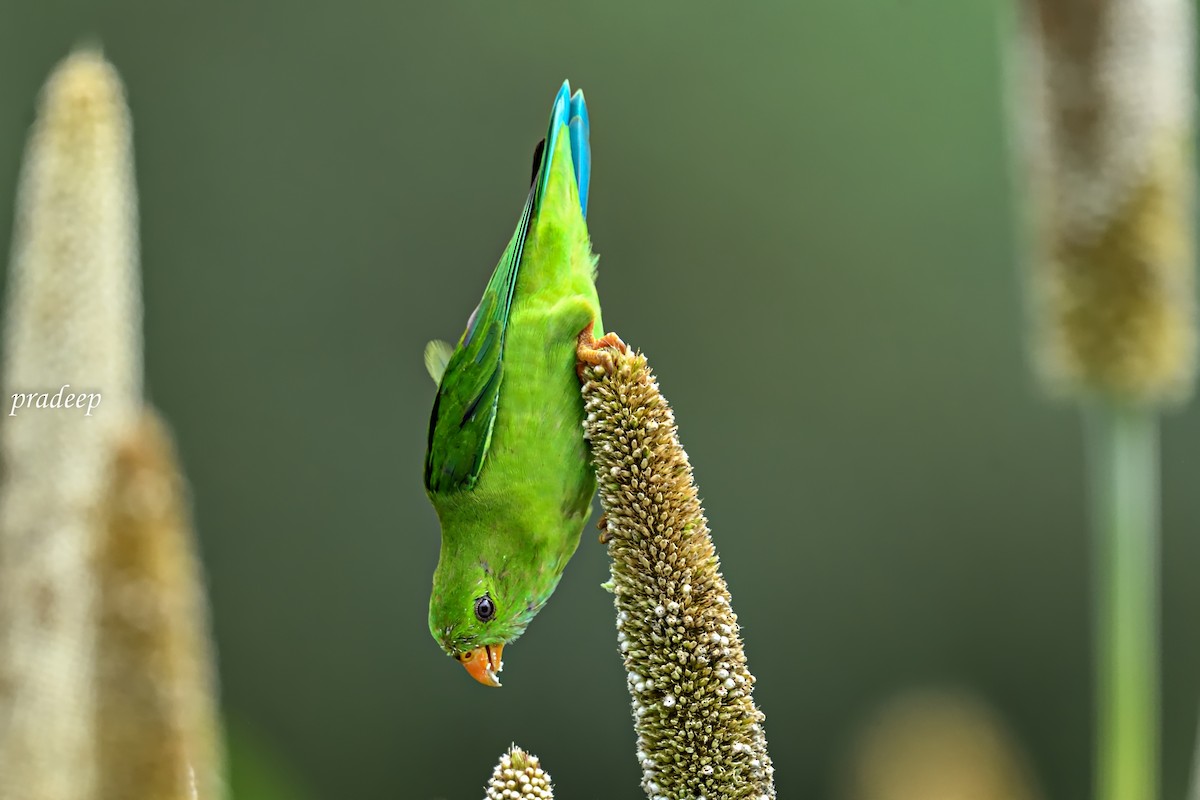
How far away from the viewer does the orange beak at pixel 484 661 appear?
3.80 metres

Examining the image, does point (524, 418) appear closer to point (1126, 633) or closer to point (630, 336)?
point (1126, 633)

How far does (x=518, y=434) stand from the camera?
144 inches

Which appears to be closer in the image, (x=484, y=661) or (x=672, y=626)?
(x=672, y=626)

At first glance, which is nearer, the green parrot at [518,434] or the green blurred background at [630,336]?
the green parrot at [518,434]

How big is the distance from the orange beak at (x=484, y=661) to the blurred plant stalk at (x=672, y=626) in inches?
58.2

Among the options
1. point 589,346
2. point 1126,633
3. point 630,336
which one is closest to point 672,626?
point 1126,633

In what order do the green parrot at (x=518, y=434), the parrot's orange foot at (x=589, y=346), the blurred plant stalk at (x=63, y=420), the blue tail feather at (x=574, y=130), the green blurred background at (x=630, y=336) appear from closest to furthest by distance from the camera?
the blurred plant stalk at (x=63, y=420) < the parrot's orange foot at (x=589, y=346) < the green parrot at (x=518, y=434) < the blue tail feather at (x=574, y=130) < the green blurred background at (x=630, y=336)

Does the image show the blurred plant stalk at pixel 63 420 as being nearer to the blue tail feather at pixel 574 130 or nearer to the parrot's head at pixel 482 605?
the parrot's head at pixel 482 605

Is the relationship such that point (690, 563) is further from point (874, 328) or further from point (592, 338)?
point (874, 328)

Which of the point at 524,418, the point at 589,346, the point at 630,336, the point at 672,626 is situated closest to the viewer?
the point at 672,626

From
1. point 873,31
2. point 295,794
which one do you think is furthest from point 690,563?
point 873,31

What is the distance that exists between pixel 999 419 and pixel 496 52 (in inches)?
151

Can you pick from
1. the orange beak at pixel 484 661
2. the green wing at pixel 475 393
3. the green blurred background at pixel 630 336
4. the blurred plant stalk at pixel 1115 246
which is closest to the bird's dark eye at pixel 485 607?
the orange beak at pixel 484 661

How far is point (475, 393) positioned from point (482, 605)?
1.76 feet
